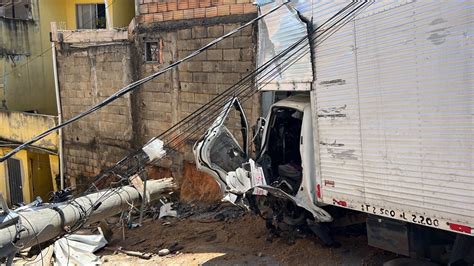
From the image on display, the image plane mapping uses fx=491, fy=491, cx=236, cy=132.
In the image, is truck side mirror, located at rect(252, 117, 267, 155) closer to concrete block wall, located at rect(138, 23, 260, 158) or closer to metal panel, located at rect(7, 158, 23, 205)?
concrete block wall, located at rect(138, 23, 260, 158)

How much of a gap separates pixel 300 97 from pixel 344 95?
1.49 meters

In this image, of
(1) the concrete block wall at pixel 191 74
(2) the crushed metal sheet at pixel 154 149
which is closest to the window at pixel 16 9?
(1) the concrete block wall at pixel 191 74

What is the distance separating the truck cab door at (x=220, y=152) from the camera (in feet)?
22.7

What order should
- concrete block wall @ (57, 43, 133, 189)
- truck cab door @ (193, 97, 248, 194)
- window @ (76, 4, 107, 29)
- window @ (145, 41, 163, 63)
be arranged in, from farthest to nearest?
window @ (76, 4, 107, 29)
concrete block wall @ (57, 43, 133, 189)
window @ (145, 41, 163, 63)
truck cab door @ (193, 97, 248, 194)

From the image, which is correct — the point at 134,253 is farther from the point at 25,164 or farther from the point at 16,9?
the point at 16,9

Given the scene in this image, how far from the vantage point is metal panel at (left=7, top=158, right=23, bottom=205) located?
56.6 ft

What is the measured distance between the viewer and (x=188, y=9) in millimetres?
11117

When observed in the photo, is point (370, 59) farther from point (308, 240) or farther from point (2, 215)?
point (2, 215)

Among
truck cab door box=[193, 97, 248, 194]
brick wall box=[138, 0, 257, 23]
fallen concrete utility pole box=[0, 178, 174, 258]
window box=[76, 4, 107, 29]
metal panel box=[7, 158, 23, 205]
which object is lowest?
metal panel box=[7, 158, 23, 205]

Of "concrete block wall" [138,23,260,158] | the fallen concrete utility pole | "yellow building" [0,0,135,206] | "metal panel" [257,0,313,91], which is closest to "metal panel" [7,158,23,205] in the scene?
"yellow building" [0,0,135,206]

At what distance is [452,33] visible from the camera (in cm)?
421

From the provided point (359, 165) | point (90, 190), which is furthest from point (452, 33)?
point (90, 190)

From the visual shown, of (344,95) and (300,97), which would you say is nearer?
(344,95)

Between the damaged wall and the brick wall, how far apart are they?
0.13 metres
